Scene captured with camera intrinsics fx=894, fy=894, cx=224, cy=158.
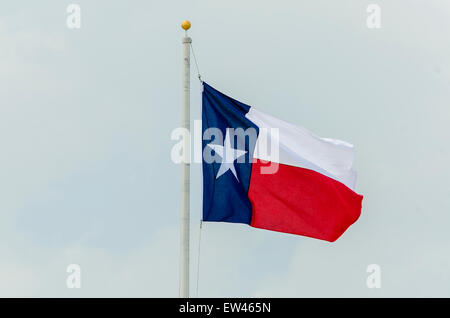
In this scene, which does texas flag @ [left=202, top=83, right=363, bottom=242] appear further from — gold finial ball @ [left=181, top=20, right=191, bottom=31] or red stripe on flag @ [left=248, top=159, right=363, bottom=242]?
gold finial ball @ [left=181, top=20, right=191, bottom=31]

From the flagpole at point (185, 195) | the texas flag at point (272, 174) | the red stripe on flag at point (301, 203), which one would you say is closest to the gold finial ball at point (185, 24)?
the flagpole at point (185, 195)

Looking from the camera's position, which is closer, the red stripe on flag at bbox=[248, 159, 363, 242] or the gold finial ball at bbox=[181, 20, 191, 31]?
the gold finial ball at bbox=[181, 20, 191, 31]

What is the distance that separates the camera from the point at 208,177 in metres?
21.1

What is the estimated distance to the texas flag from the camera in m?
21.4

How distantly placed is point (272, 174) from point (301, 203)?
3.41 feet

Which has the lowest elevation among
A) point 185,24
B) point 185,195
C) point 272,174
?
point 185,195

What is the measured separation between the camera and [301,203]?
22.5 meters

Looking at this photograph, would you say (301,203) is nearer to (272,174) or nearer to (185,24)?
(272,174)

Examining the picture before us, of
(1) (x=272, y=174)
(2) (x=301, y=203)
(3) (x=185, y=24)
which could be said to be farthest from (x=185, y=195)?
(3) (x=185, y=24)

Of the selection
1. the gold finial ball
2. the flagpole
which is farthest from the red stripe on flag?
the gold finial ball

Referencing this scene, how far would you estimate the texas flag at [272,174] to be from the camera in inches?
841
